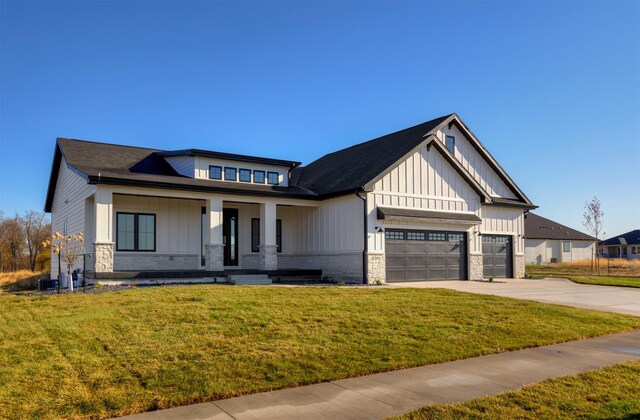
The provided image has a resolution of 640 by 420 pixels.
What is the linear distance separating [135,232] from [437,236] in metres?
12.9

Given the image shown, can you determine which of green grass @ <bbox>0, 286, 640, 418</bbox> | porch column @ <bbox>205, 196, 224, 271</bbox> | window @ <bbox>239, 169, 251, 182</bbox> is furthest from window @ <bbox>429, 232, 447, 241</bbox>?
porch column @ <bbox>205, 196, 224, 271</bbox>

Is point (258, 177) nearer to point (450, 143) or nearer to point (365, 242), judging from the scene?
point (365, 242)

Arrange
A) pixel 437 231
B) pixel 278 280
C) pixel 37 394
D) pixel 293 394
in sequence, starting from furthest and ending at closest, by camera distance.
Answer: pixel 437 231 → pixel 278 280 → pixel 293 394 → pixel 37 394

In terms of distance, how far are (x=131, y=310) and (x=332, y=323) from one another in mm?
4216

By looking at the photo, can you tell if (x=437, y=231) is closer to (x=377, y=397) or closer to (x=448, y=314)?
(x=448, y=314)

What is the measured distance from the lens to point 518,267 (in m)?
27.7

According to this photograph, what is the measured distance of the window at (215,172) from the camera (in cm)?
2256

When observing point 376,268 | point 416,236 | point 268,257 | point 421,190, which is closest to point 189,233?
point 268,257

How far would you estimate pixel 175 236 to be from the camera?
21406mm

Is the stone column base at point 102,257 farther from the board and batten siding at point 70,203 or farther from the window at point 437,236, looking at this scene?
the window at point 437,236

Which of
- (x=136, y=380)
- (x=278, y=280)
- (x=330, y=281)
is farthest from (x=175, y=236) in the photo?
(x=136, y=380)

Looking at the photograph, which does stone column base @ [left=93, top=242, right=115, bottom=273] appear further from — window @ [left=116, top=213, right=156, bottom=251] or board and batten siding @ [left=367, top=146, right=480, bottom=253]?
board and batten siding @ [left=367, top=146, right=480, bottom=253]

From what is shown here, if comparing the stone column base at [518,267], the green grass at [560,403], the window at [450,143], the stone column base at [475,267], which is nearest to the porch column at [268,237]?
the stone column base at [475,267]

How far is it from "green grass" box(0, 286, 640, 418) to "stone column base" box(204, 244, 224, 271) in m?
5.53
